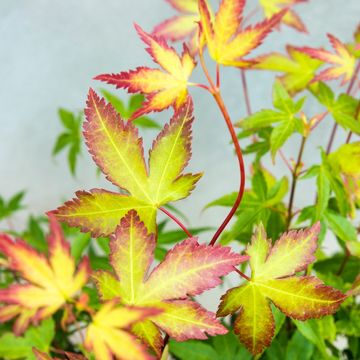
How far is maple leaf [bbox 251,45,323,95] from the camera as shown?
0.75 m

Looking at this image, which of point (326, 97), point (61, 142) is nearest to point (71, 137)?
point (61, 142)

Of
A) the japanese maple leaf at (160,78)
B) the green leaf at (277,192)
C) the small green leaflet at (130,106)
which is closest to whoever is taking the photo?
the japanese maple leaf at (160,78)

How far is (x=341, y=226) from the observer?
0.57m

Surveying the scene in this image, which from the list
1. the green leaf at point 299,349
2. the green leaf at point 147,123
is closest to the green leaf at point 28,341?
the green leaf at point 299,349

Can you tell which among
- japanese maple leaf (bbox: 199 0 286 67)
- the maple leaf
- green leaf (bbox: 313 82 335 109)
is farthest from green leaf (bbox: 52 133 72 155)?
japanese maple leaf (bbox: 199 0 286 67)

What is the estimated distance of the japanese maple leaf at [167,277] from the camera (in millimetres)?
245

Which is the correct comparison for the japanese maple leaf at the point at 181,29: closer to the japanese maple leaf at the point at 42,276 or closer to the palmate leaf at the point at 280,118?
the palmate leaf at the point at 280,118

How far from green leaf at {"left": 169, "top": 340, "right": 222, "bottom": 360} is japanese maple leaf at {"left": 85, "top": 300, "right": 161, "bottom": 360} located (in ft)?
1.38

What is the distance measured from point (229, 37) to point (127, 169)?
94 mm

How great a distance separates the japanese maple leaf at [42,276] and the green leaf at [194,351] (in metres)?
0.42

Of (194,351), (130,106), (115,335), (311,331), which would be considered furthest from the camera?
(130,106)

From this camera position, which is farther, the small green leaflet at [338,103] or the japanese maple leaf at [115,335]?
the small green leaflet at [338,103]

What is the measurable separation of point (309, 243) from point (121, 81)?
0.12m

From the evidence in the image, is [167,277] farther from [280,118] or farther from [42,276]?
[280,118]
